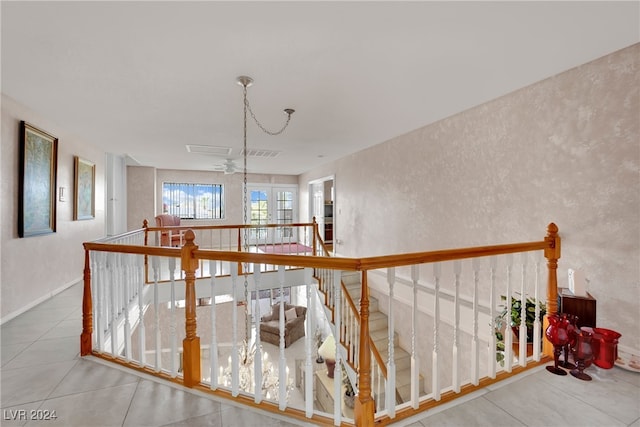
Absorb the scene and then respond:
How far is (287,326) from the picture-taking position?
639 cm

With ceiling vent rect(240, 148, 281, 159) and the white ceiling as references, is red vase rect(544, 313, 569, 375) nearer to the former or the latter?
the white ceiling

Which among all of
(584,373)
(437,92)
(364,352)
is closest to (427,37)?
(437,92)

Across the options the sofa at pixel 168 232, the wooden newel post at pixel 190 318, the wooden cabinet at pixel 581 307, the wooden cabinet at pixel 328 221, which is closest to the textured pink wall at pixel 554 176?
the wooden cabinet at pixel 581 307

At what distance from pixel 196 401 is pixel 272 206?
7.90m

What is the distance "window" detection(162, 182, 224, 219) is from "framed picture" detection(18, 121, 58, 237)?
15.0 ft

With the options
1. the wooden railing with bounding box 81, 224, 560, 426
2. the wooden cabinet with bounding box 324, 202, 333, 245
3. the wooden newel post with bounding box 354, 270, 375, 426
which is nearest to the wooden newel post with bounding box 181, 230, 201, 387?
the wooden railing with bounding box 81, 224, 560, 426

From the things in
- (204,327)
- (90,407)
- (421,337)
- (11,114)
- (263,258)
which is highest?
(11,114)

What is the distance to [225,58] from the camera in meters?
2.25

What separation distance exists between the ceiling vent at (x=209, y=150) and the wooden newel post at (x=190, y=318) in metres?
3.77

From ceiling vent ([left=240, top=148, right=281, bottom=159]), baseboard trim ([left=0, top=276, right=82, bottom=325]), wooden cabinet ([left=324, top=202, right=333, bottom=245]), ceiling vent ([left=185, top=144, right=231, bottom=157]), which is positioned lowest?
baseboard trim ([left=0, top=276, right=82, bottom=325])

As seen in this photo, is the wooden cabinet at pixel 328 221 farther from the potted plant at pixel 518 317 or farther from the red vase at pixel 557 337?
the red vase at pixel 557 337

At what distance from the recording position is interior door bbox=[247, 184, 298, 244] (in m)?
9.24

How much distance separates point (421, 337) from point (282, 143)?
148 inches

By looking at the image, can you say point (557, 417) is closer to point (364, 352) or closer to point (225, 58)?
point (364, 352)
